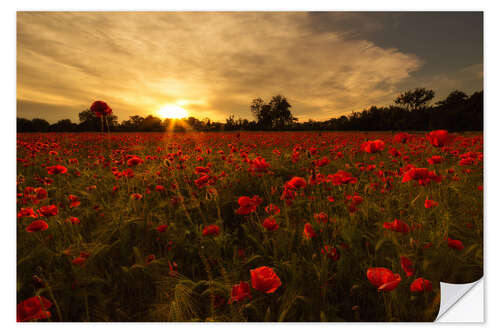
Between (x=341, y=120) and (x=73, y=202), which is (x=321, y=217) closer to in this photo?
(x=341, y=120)

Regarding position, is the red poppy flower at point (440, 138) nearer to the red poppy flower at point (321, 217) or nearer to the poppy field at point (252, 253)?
the poppy field at point (252, 253)

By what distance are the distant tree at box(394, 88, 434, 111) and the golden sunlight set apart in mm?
1751

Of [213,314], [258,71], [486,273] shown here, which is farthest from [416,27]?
[213,314]

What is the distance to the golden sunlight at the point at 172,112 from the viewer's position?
216cm

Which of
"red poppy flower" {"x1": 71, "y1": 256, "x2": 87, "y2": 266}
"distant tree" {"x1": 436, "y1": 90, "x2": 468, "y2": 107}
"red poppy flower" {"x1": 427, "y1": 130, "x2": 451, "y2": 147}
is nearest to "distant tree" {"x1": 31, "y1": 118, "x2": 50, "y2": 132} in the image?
"red poppy flower" {"x1": 71, "y1": 256, "x2": 87, "y2": 266}

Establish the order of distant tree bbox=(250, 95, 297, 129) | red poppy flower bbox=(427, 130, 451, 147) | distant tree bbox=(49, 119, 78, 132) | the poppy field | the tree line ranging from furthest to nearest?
distant tree bbox=(250, 95, 297, 129) < distant tree bbox=(49, 119, 78, 132) < the tree line < red poppy flower bbox=(427, 130, 451, 147) < the poppy field

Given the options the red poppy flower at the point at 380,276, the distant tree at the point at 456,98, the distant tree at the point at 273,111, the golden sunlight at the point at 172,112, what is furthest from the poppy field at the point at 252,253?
the distant tree at the point at 273,111

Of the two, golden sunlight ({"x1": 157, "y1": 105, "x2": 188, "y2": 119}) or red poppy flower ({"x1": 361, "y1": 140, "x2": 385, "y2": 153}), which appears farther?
golden sunlight ({"x1": 157, "y1": 105, "x2": 188, "y2": 119})

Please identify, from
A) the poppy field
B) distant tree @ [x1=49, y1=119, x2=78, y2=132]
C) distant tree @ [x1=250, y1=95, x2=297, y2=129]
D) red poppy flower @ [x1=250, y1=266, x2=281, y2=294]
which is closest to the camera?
red poppy flower @ [x1=250, y1=266, x2=281, y2=294]

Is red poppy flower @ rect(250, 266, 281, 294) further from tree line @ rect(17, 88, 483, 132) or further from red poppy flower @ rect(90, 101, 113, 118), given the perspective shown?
red poppy flower @ rect(90, 101, 113, 118)

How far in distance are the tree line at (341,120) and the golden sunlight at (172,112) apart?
0.07 meters

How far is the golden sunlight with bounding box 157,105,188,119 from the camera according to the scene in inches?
84.9

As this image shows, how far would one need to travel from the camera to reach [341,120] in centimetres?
238

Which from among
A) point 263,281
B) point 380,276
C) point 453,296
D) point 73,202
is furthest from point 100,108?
point 453,296
